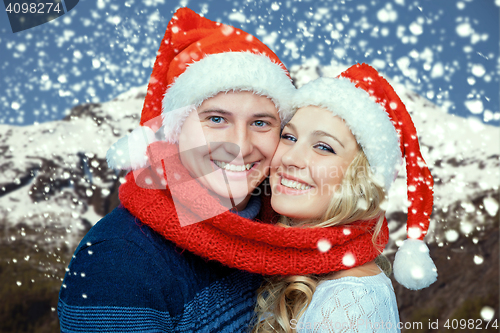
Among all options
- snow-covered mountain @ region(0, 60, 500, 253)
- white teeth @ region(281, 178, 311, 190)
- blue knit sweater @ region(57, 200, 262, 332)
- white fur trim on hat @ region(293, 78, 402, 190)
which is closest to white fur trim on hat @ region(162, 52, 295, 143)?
white fur trim on hat @ region(293, 78, 402, 190)

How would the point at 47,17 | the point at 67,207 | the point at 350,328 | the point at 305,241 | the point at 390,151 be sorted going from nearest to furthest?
1. the point at 350,328
2. the point at 305,241
3. the point at 390,151
4. the point at 47,17
5. the point at 67,207

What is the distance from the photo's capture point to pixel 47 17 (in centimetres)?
252

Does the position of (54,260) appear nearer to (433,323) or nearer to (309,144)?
(309,144)

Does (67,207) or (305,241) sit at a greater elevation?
(305,241)

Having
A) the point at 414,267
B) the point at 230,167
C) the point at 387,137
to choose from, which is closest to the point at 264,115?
the point at 230,167

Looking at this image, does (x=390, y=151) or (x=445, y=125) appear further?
(x=445, y=125)

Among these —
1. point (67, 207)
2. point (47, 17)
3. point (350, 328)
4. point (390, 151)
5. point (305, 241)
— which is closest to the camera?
point (350, 328)

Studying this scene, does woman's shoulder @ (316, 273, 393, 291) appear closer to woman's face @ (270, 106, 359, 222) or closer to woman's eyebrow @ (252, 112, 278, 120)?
woman's face @ (270, 106, 359, 222)

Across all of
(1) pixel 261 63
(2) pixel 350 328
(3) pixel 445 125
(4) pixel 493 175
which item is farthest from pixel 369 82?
(4) pixel 493 175

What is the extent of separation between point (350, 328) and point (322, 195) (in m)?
0.54

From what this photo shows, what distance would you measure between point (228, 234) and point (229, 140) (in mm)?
423

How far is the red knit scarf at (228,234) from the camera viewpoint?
54.7 inches

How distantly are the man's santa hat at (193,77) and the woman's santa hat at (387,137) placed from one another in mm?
201

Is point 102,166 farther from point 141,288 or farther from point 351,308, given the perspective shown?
point 351,308
